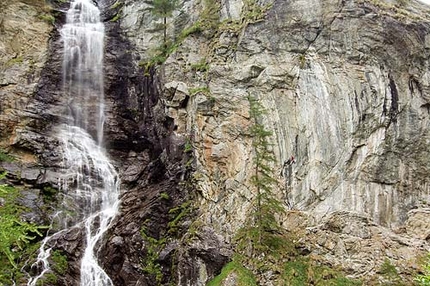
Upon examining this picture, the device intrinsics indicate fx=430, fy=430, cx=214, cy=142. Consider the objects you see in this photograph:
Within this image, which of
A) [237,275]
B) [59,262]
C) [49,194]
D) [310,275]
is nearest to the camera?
[310,275]

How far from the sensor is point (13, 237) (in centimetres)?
914

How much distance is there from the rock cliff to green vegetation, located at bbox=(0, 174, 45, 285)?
1447mm

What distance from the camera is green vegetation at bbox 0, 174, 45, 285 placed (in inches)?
356

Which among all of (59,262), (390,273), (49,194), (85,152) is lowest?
(59,262)

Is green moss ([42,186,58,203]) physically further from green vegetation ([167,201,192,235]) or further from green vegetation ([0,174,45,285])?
green vegetation ([167,201,192,235])

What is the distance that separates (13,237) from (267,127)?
48.9 feet

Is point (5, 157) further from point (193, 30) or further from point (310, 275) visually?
point (310, 275)

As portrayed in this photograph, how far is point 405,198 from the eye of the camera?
1997 cm

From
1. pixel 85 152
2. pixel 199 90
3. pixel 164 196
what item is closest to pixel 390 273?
pixel 164 196

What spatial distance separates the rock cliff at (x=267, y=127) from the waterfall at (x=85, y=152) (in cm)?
62

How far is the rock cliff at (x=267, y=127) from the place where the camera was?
62.0 ft

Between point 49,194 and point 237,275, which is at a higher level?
point 49,194

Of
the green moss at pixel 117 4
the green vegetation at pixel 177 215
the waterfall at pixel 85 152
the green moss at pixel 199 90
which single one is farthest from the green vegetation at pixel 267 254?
the green moss at pixel 117 4

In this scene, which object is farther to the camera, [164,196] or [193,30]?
[193,30]
